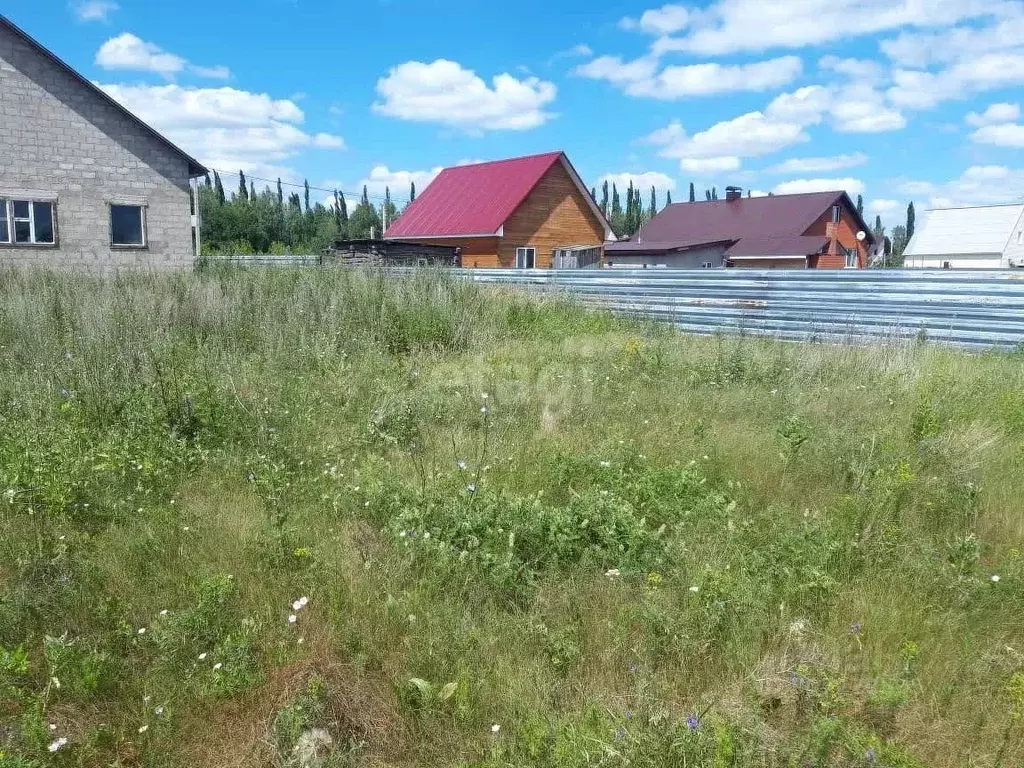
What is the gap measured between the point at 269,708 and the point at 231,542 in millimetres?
1048

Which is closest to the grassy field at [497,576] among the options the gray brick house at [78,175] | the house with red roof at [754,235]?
the gray brick house at [78,175]

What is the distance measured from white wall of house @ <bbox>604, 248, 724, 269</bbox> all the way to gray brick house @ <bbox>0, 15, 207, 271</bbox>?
66.7 ft

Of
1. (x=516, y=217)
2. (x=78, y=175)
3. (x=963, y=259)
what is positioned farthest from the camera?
(x=963, y=259)

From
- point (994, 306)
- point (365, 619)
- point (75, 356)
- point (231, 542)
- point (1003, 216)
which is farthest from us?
point (1003, 216)

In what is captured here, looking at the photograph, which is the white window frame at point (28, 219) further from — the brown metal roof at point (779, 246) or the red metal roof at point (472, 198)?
the brown metal roof at point (779, 246)

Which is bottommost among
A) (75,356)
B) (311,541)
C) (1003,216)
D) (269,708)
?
(269,708)

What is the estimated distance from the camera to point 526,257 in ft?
88.7

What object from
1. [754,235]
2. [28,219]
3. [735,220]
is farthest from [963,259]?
[28,219]

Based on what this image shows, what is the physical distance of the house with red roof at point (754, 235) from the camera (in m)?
32.6

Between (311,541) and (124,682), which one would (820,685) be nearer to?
(311,541)

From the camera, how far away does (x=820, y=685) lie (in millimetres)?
2193

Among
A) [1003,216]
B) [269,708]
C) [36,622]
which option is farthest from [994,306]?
[1003,216]

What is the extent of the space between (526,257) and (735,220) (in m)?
15.6

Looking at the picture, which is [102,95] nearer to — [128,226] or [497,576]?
[128,226]
